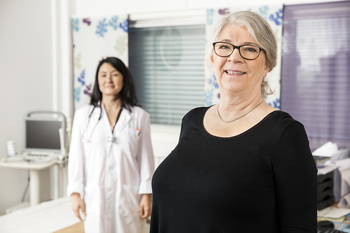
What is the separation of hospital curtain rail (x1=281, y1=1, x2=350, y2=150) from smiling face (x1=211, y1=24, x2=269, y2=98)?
74.7 inches

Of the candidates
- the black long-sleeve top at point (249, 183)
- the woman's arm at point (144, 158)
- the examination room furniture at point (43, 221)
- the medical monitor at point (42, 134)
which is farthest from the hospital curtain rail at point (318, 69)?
the medical monitor at point (42, 134)

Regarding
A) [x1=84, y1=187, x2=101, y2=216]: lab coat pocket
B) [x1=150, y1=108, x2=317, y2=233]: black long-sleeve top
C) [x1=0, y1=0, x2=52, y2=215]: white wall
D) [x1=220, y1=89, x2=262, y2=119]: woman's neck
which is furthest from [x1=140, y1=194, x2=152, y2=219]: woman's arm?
[x1=0, y1=0, x2=52, y2=215]: white wall

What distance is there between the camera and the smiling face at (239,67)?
0.90 metres

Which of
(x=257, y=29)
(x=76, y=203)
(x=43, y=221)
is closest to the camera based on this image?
(x=257, y=29)

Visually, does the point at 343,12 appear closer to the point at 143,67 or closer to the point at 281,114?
the point at 143,67

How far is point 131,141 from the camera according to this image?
1830 mm

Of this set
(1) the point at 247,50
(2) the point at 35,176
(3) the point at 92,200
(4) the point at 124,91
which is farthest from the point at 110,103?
(2) the point at 35,176

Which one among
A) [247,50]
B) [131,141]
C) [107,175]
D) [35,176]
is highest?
[247,50]

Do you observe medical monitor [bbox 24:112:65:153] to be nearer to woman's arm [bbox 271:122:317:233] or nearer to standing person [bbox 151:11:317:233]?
standing person [bbox 151:11:317:233]

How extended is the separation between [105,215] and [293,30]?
2.00m

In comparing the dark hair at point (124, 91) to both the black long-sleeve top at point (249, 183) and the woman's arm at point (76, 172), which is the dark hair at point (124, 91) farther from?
the black long-sleeve top at point (249, 183)

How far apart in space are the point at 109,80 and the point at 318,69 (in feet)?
5.50

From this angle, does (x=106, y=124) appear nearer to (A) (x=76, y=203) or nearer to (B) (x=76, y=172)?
(B) (x=76, y=172)

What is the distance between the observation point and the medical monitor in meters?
3.21
